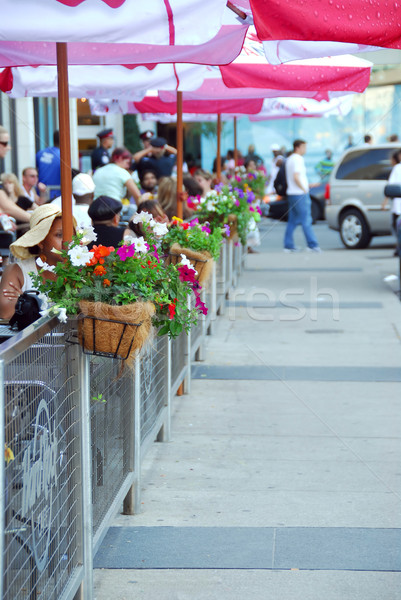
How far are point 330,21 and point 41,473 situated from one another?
2.28 metres

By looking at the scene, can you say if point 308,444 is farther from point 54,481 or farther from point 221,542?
point 54,481

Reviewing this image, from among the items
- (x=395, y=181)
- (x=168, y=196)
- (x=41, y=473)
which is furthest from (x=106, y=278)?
(x=395, y=181)

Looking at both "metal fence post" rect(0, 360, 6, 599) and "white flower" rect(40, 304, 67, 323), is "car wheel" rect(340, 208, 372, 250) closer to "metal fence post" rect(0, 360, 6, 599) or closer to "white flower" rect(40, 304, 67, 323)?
"white flower" rect(40, 304, 67, 323)

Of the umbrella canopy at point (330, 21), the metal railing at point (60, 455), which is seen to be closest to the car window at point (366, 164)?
the metal railing at point (60, 455)

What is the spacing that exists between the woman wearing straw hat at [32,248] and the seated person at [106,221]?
1685mm

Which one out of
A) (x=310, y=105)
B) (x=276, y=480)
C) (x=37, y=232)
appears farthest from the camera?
(x=310, y=105)

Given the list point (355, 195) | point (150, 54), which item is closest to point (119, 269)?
point (150, 54)

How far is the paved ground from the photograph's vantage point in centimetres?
396

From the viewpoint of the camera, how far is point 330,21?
3855mm

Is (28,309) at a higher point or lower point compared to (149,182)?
lower

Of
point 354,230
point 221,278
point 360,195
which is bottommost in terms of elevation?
point 221,278

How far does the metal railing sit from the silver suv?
43.1 feet

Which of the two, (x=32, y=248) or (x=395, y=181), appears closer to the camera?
(x=32, y=248)

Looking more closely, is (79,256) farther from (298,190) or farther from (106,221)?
(298,190)
